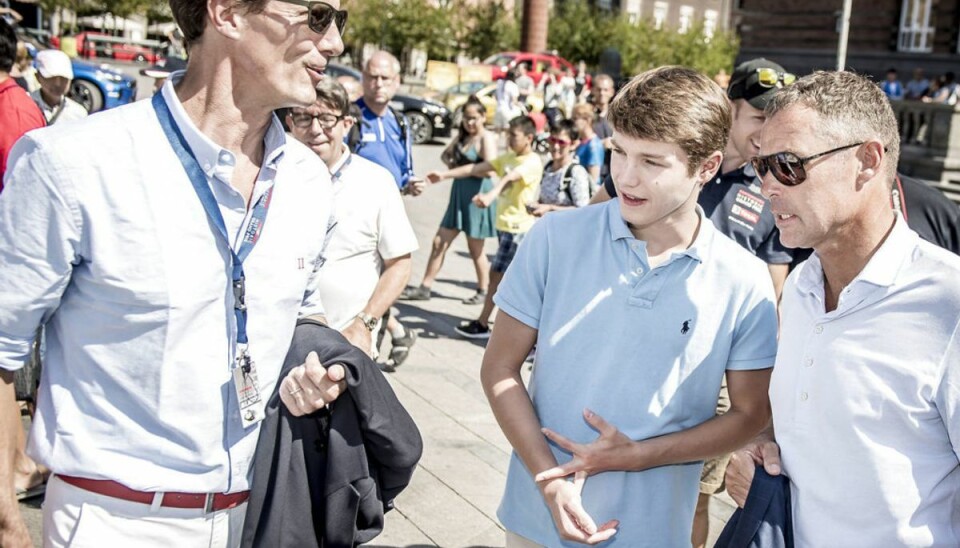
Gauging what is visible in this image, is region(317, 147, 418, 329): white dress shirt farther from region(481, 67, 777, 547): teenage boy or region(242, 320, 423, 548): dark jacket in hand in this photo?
region(242, 320, 423, 548): dark jacket in hand

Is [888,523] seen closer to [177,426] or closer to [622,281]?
[622,281]

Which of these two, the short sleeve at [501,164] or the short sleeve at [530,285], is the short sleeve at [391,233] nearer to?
the short sleeve at [530,285]

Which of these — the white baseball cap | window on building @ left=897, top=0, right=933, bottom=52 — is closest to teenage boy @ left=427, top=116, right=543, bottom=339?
the white baseball cap

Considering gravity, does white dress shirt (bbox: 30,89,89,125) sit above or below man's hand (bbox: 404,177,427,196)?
above

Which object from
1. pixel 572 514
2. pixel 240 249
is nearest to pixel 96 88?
pixel 240 249

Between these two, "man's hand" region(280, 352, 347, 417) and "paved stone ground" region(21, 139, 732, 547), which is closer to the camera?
"man's hand" region(280, 352, 347, 417)

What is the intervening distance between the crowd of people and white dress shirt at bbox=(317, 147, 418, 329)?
136cm

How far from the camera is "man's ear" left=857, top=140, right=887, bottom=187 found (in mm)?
2174

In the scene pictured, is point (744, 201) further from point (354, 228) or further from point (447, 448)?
point (447, 448)

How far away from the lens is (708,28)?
6894 cm

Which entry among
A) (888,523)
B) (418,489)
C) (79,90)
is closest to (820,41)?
(79,90)

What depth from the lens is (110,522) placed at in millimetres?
2074

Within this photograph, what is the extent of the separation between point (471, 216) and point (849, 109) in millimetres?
7147

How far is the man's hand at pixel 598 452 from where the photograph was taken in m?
2.40
